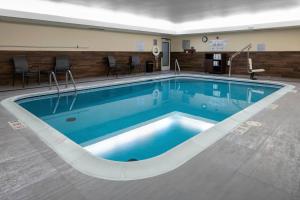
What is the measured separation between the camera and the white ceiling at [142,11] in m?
6.06

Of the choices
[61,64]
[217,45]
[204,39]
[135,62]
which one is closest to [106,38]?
[135,62]

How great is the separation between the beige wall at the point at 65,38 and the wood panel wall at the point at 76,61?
174 millimetres

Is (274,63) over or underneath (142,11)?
underneath

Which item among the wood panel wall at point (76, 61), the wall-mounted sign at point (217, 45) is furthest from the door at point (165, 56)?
the wall-mounted sign at point (217, 45)

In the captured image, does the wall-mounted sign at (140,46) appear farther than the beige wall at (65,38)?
Yes

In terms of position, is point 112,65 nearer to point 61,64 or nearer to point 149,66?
point 61,64

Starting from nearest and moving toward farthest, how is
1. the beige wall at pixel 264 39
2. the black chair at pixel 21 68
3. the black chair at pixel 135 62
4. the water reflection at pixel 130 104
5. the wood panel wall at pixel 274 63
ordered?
the water reflection at pixel 130 104 → the black chair at pixel 21 68 → the beige wall at pixel 264 39 → the wood panel wall at pixel 274 63 → the black chair at pixel 135 62

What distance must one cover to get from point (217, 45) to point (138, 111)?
24.1 ft

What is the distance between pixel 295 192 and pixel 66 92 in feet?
19.7

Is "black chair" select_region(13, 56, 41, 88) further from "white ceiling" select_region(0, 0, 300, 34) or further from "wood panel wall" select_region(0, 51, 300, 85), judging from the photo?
"white ceiling" select_region(0, 0, 300, 34)

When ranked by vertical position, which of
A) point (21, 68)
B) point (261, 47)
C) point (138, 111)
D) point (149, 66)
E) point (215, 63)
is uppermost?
point (261, 47)

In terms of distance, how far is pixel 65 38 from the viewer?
8.01 metres

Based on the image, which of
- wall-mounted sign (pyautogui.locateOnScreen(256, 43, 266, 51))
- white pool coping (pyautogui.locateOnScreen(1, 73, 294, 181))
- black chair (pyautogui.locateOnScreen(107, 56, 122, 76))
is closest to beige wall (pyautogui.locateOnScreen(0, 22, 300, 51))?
wall-mounted sign (pyautogui.locateOnScreen(256, 43, 266, 51))

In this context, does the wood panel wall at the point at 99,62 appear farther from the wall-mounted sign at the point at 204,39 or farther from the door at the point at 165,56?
the door at the point at 165,56
